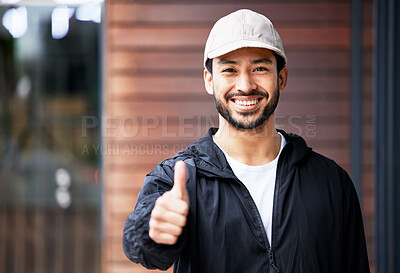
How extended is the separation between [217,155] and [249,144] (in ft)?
0.40

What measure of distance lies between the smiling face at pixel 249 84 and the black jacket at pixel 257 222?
0.14 meters

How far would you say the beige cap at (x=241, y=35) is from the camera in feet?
4.04

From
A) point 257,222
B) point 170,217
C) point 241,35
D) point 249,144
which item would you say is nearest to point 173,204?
point 170,217

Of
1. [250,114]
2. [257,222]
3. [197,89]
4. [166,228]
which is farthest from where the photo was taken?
[197,89]

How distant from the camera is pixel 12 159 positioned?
132 inches

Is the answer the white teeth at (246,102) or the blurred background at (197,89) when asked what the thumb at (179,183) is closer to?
the white teeth at (246,102)

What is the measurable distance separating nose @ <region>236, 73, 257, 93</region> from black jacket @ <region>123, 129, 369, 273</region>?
21 cm

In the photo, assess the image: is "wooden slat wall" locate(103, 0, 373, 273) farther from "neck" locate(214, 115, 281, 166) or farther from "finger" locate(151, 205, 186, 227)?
"finger" locate(151, 205, 186, 227)

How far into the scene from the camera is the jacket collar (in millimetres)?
1228

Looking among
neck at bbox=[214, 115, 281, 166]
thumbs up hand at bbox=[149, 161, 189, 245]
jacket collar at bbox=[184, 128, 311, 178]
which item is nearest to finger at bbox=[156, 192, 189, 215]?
thumbs up hand at bbox=[149, 161, 189, 245]

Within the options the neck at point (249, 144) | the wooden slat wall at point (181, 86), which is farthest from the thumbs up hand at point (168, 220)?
the wooden slat wall at point (181, 86)

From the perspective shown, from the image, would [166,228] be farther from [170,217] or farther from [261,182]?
[261,182]

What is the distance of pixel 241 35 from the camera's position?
4.06 ft

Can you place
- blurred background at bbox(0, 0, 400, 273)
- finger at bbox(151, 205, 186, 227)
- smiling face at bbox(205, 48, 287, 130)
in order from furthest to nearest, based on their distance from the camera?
blurred background at bbox(0, 0, 400, 273) → smiling face at bbox(205, 48, 287, 130) → finger at bbox(151, 205, 186, 227)
